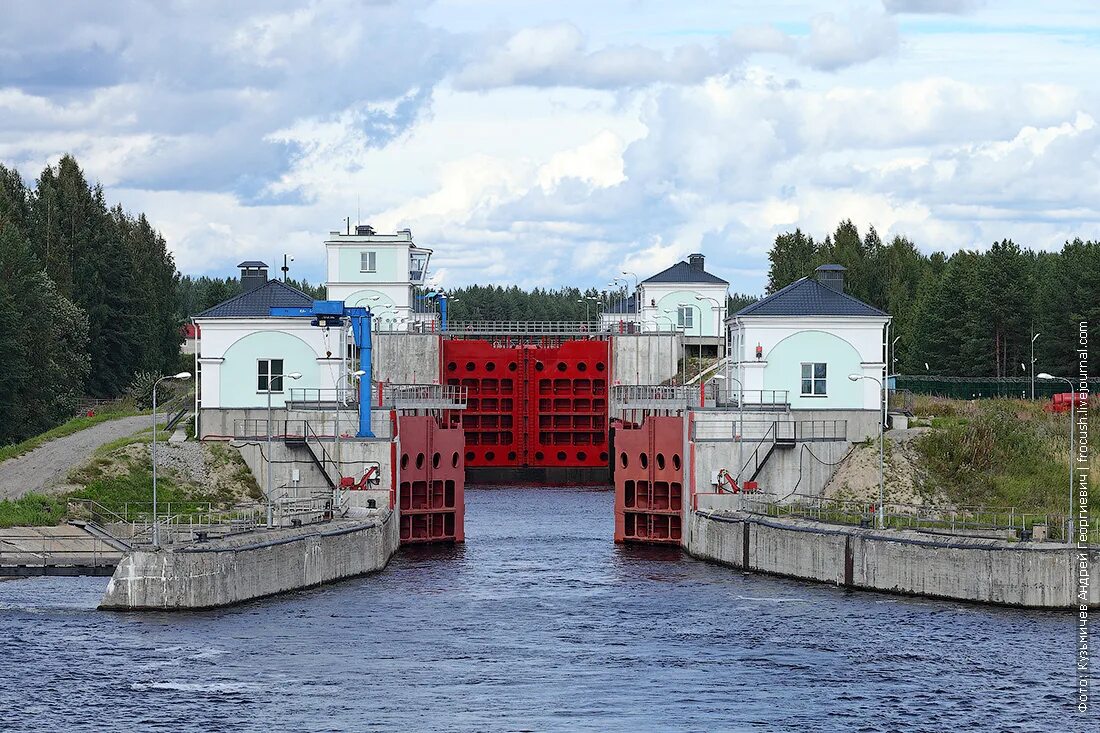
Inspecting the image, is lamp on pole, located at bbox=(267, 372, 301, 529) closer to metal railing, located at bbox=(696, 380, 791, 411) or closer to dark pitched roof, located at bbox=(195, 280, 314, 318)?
dark pitched roof, located at bbox=(195, 280, 314, 318)

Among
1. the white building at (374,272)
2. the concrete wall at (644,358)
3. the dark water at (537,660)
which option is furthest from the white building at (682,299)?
the dark water at (537,660)

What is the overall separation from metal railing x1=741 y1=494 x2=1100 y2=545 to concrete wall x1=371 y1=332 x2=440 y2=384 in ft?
125

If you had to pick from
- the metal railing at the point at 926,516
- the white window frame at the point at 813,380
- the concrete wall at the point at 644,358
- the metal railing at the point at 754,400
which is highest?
the concrete wall at the point at 644,358

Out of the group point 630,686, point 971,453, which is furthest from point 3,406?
point 630,686

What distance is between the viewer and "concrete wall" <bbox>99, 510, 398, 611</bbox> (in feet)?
149

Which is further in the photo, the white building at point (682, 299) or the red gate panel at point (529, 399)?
the white building at point (682, 299)

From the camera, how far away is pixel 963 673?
39875 millimetres

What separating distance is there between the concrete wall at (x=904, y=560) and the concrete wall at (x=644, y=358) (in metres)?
38.9

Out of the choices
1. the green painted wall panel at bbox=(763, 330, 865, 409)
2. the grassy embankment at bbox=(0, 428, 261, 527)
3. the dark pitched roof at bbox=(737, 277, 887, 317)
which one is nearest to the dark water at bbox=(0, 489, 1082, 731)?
the grassy embankment at bbox=(0, 428, 261, 527)

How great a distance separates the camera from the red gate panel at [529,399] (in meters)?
95.8

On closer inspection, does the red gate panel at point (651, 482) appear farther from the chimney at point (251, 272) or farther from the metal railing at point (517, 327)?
the metal railing at point (517, 327)

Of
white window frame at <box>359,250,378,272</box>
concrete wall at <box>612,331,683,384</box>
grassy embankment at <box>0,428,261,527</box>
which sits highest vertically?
white window frame at <box>359,250,378,272</box>

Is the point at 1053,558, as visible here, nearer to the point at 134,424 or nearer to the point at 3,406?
the point at 134,424

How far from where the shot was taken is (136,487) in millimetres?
59125
